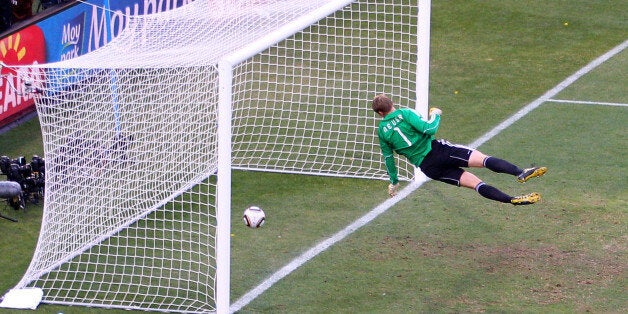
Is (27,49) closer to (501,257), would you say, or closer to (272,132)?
(272,132)

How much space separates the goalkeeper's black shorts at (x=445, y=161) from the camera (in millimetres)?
11844

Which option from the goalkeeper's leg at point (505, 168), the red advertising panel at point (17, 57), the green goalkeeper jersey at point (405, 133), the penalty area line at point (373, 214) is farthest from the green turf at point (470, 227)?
the green goalkeeper jersey at point (405, 133)

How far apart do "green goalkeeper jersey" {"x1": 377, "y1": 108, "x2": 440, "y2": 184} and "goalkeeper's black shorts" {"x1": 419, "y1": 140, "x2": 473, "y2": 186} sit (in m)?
0.09

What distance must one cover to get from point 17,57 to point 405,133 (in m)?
6.27

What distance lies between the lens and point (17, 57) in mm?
15406

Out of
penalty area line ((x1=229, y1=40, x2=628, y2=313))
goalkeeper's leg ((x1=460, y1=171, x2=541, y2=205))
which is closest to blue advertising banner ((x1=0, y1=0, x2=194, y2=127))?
penalty area line ((x1=229, y1=40, x2=628, y2=313))

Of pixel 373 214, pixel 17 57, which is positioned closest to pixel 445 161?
pixel 373 214

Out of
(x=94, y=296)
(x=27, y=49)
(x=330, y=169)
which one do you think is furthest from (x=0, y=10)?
(x=94, y=296)

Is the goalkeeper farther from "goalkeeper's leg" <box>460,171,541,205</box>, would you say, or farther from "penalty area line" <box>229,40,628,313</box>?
"penalty area line" <box>229,40,628,313</box>

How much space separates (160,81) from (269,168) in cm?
219

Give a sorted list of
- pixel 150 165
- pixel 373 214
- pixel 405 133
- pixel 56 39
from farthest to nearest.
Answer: pixel 56 39
pixel 373 214
pixel 150 165
pixel 405 133

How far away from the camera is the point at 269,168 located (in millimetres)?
14523

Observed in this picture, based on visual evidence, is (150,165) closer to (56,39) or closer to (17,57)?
(17,57)

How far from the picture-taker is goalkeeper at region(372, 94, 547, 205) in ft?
38.1
